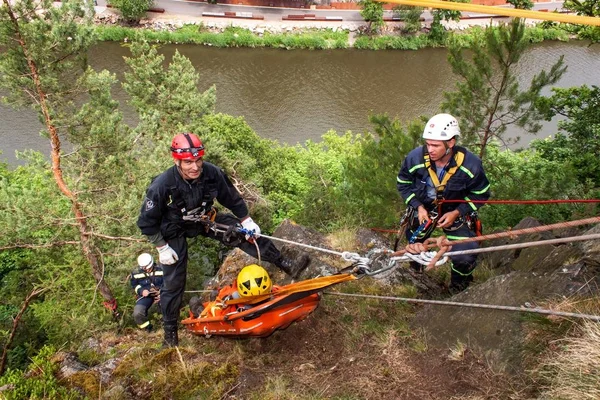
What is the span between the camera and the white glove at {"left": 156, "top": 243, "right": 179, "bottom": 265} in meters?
4.83

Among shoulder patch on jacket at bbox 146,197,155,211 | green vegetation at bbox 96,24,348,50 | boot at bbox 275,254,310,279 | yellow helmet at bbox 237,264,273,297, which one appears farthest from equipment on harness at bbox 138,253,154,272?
green vegetation at bbox 96,24,348,50

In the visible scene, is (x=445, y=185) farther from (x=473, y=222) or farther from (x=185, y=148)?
(x=185, y=148)

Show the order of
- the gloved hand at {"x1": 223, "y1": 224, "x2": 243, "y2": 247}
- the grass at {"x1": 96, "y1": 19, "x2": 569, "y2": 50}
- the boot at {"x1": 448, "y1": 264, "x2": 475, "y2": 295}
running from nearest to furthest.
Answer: the boot at {"x1": 448, "y1": 264, "x2": 475, "y2": 295}
the gloved hand at {"x1": 223, "y1": 224, "x2": 243, "y2": 247}
the grass at {"x1": 96, "y1": 19, "x2": 569, "y2": 50}

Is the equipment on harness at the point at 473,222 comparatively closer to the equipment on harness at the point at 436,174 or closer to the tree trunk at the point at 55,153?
the equipment on harness at the point at 436,174

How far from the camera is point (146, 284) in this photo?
704 cm

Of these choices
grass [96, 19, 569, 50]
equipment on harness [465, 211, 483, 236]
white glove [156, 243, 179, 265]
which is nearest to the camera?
equipment on harness [465, 211, 483, 236]

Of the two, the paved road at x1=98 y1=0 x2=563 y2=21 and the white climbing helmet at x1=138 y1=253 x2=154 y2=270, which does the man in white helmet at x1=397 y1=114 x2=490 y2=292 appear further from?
the paved road at x1=98 y1=0 x2=563 y2=21

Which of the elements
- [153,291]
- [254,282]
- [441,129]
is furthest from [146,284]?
[441,129]

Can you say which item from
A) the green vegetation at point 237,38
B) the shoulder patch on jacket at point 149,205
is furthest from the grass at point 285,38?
the shoulder patch on jacket at point 149,205

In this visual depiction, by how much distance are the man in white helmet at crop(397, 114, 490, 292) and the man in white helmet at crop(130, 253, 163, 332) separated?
3.97 metres

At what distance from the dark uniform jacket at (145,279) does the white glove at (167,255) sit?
7.38 feet

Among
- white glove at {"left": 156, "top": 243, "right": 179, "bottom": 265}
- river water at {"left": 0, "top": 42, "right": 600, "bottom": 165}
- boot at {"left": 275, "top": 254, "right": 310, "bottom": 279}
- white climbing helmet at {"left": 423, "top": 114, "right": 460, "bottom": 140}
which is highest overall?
white climbing helmet at {"left": 423, "top": 114, "right": 460, "bottom": 140}

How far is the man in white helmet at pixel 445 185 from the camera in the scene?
4.38 m

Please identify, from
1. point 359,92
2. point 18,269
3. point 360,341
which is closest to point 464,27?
point 359,92
